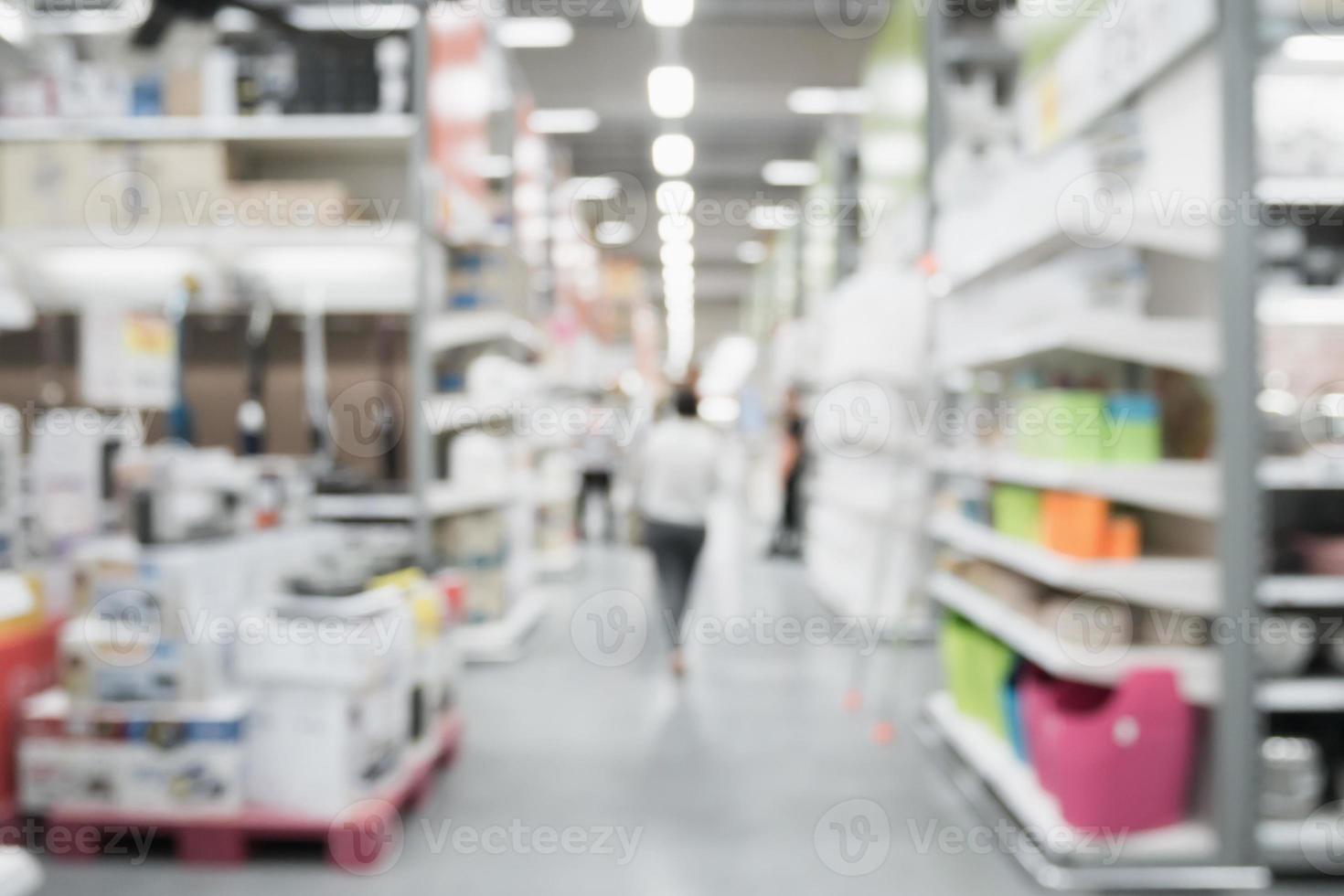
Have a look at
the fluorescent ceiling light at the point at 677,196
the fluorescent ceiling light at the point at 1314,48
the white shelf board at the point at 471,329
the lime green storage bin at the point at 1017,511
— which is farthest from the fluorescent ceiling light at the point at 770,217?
the fluorescent ceiling light at the point at 1314,48

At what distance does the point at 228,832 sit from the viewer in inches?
119

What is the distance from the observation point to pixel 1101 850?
2.80 m

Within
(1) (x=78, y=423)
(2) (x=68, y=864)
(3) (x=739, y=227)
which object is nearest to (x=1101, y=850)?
(2) (x=68, y=864)

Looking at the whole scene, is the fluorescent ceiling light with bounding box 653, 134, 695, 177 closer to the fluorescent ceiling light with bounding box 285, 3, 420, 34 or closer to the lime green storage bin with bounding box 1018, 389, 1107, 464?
the fluorescent ceiling light with bounding box 285, 3, 420, 34

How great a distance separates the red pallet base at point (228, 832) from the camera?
9.82 ft

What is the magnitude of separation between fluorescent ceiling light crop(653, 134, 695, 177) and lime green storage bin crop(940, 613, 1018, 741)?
1255cm

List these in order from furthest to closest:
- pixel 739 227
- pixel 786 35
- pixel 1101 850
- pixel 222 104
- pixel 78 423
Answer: pixel 739 227 < pixel 786 35 < pixel 222 104 < pixel 78 423 < pixel 1101 850

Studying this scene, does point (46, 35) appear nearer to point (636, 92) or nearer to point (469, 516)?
point (469, 516)

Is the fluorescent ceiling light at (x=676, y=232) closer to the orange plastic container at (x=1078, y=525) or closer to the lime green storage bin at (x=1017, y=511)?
the lime green storage bin at (x=1017, y=511)

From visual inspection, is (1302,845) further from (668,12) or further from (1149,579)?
(668,12)

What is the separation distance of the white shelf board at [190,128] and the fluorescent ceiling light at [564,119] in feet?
24.8

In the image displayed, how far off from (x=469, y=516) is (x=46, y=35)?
3.26 metres

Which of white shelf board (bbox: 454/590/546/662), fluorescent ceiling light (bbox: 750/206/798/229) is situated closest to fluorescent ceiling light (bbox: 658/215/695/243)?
fluorescent ceiling light (bbox: 750/206/798/229)

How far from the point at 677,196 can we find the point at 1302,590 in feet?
49.4
